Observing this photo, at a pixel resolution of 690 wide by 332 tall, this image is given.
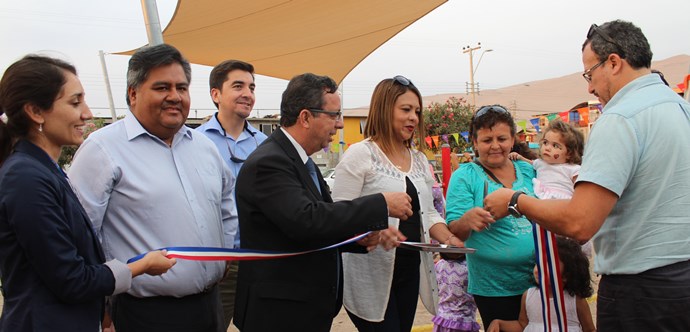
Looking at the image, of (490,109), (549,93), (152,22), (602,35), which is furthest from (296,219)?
(549,93)

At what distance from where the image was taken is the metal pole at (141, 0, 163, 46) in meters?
4.27

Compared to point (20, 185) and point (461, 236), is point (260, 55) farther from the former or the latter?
point (20, 185)

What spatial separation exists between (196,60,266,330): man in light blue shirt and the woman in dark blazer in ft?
6.22

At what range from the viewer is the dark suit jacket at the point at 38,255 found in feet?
5.72

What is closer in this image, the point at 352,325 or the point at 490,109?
the point at 490,109

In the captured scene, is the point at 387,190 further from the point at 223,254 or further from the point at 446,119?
the point at 446,119

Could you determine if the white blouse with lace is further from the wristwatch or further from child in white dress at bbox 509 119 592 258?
child in white dress at bbox 509 119 592 258

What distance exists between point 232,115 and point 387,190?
64.5 inches

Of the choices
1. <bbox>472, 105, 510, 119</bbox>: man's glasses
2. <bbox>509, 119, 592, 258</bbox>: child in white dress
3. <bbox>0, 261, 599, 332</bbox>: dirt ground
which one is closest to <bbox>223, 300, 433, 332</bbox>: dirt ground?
<bbox>0, 261, 599, 332</bbox>: dirt ground

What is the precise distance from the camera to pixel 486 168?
3371mm

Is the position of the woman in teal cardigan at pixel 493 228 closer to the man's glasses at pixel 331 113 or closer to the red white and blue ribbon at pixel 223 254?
the man's glasses at pixel 331 113

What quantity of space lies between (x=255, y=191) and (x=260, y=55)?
8348 mm

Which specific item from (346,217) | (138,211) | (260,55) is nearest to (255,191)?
(346,217)

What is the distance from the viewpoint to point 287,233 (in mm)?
2230
